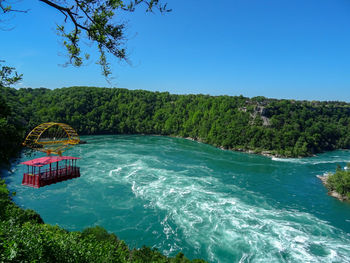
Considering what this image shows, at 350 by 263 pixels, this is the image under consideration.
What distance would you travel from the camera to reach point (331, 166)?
35156 millimetres

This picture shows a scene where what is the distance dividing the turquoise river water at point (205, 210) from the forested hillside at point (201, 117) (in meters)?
20.7

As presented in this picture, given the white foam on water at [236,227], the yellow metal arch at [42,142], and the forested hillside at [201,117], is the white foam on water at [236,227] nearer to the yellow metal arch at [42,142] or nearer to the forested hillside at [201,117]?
the yellow metal arch at [42,142]

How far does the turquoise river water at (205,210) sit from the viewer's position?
13578 mm

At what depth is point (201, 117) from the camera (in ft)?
229

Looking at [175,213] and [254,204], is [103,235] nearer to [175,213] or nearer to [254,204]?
[175,213]

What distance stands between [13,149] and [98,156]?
93.5ft

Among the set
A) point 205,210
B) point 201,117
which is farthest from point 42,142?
point 201,117

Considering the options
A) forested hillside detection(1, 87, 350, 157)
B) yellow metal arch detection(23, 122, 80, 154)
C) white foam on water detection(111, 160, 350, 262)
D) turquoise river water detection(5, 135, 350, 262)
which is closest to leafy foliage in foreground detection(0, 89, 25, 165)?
yellow metal arch detection(23, 122, 80, 154)

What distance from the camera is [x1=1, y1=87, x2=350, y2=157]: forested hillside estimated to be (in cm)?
4916

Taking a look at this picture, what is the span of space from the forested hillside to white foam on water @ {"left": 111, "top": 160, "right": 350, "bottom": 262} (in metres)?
28.4

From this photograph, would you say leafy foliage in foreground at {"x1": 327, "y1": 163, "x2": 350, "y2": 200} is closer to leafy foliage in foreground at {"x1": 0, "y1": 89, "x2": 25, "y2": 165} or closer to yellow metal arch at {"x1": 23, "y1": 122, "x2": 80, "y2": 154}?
yellow metal arch at {"x1": 23, "y1": 122, "x2": 80, "y2": 154}

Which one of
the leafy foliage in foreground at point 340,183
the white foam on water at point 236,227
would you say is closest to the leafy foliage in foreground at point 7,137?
the white foam on water at point 236,227

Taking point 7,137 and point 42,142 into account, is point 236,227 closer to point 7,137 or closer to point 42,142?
point 42,142

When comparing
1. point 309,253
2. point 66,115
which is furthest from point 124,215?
point 66,115
